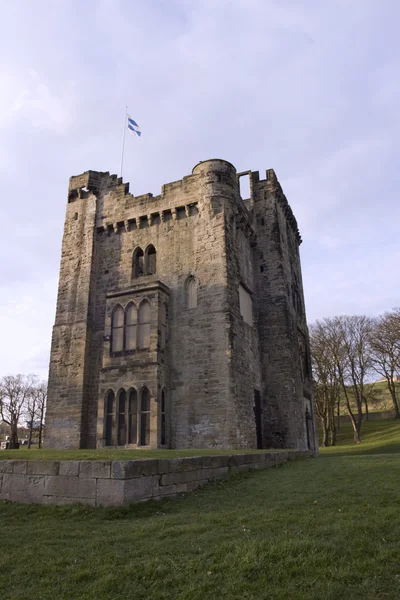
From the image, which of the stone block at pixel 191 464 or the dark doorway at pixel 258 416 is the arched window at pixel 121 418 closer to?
the dark doorway at pixel 258 416

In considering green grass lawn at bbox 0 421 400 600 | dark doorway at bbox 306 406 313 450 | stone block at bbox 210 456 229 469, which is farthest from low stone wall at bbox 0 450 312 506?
dark doorway at bbox 306 406 313 450

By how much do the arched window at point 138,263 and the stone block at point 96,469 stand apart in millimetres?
15339

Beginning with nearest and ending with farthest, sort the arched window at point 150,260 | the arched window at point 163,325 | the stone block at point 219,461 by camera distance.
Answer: the stone block at point 219,461 → the arched window at point 163,325 → the arched window at point 150,260

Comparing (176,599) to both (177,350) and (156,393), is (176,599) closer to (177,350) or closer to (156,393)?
Result: (156,393)

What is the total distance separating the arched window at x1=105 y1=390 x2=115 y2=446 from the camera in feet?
62.5

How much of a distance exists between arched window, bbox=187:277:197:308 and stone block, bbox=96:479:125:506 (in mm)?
13143

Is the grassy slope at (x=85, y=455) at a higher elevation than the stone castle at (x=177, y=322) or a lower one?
lower

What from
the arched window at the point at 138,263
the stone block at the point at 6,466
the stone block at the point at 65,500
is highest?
the arched window at the point at 138,263

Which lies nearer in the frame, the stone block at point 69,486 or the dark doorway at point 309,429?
the stone block at point 69,486

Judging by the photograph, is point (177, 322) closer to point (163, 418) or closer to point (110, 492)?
point (163, 418)

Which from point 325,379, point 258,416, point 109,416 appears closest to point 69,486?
point 109,416

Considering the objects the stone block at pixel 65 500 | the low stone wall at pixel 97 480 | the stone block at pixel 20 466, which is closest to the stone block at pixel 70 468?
the low stone wall at pixel 97 480

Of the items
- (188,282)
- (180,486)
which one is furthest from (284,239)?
(180,486)

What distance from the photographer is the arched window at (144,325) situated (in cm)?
1998
